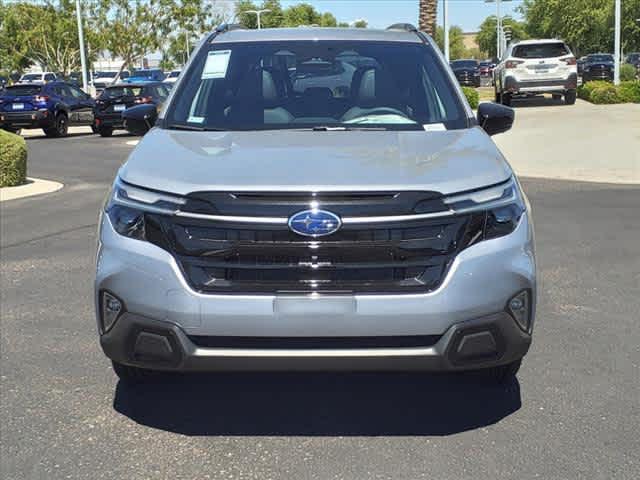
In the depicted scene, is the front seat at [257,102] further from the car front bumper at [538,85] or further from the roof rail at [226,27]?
the car front bumper at [538,85]

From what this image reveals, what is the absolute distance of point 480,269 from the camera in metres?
3.34

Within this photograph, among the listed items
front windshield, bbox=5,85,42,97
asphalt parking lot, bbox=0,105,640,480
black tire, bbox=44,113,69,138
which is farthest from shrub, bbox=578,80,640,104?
asphalt parking lot, bbox=0,105,640,480

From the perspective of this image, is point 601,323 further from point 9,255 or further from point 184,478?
point 9,255

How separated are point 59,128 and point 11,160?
1222 centimetres

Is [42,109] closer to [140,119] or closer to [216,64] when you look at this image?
[140,119]

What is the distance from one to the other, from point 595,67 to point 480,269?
38.7 metres

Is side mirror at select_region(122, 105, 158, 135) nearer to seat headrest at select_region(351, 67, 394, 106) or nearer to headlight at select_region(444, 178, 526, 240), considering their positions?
seat headrest at select_region(351, 67, 394, 106)

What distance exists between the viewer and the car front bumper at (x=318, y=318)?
3.28 metres

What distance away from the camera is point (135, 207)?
3.49 m

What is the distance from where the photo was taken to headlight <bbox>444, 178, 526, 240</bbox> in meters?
3.38

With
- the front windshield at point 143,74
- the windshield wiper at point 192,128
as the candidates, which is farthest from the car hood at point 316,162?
the front windshield at point 143,74

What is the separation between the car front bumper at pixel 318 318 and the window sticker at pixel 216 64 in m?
1.67

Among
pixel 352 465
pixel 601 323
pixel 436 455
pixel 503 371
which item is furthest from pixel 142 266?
pixel 601 323

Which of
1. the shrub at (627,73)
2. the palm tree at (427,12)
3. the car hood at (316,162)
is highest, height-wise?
the palm tree at (427,12)
